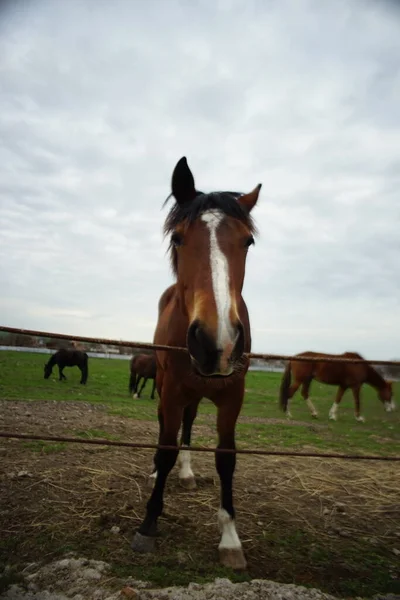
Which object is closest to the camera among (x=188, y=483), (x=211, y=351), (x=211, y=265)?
(x=211, y=351)

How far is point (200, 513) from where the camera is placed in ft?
10.8

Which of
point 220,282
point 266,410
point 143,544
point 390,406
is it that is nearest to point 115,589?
point 143,544

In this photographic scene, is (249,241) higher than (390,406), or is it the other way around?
(249,241)

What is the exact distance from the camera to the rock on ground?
1951 millimetres

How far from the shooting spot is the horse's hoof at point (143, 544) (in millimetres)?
2533

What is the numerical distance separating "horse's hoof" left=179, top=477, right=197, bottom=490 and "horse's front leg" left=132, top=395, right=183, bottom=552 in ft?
4.02

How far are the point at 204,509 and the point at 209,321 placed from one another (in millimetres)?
2506

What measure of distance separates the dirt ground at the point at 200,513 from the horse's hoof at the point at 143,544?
0.15 feet

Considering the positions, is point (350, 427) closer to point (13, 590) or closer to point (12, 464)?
point (12, 464)

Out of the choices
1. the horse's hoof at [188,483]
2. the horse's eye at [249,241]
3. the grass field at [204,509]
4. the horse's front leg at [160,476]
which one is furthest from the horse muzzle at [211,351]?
the horse's hoof at [188,483]

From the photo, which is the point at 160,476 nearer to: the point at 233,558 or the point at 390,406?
the point at 233,558

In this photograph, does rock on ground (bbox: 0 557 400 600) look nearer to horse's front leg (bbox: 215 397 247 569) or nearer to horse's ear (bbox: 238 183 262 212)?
horse's front leg (bbox: 215 397 247 569)

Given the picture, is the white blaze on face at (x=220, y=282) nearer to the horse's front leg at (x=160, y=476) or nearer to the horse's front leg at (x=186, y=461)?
the horse's front leg at (x=160, y=476)

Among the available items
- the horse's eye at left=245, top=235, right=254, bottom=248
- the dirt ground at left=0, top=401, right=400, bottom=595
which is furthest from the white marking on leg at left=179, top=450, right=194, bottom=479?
the horse's eye at left=245, top=235, right=254, bottom=248
